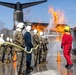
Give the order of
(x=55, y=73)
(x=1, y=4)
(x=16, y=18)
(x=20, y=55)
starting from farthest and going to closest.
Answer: (x=1, y=4) → (x=16, y=18) → (x=55, y=73) → (x=20, y=55)

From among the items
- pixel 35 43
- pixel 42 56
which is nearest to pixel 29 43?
pixel 35 43

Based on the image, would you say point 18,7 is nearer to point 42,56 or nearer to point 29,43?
point 42,56

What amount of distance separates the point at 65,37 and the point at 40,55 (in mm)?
3925

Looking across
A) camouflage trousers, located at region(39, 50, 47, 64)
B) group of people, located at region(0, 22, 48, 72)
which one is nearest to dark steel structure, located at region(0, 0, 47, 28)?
group of people, located at region(0, 22, 48, 72)

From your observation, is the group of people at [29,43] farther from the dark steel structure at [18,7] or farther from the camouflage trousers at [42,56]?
the dark steel structure at [18,7]

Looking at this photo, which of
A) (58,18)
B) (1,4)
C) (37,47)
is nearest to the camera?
(37,47)

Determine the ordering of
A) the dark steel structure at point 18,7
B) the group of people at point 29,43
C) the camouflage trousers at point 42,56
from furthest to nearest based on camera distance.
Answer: the dark steel structure at point 18,7 < the camouflage trousers at point 42,56 < the group of people at point 29,43

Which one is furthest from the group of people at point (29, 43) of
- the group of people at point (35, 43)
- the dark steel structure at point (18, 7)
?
the dark steel structure at point (18, 7)

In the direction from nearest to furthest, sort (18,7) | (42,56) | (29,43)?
1. (29,43)
2. (42,56)
3. (18,7)

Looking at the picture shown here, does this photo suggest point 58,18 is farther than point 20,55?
Yes

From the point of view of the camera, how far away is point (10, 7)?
42094 mm

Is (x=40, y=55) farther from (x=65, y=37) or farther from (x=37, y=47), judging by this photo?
(x=65, y=37)

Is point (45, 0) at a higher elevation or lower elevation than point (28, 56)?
higher

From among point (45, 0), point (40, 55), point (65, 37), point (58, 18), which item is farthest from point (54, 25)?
point (65, 37)
